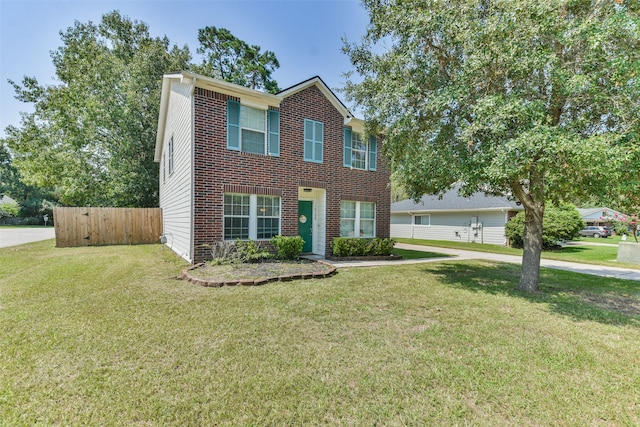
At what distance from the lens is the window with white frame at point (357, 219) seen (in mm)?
11781

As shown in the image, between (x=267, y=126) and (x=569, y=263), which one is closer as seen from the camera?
(x=267, y=126)

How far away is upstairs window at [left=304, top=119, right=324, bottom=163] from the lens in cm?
1068

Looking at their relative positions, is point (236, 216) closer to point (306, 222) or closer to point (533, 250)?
point (306, 222)

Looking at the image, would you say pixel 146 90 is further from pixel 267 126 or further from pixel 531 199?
pixel 531 199

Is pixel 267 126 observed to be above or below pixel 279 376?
above

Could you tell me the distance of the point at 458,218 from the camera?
20578mm

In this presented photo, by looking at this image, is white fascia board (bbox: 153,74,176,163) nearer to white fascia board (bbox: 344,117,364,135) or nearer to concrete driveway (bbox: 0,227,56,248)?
white fascia board (bbox: 344,117,364,135)

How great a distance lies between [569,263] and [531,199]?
7.11 m

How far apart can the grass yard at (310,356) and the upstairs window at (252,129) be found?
4.87 meters

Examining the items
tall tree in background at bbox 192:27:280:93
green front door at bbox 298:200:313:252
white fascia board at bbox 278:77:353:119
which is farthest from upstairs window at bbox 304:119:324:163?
tall tree in background at bbox 192:27:280:93

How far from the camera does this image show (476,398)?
275 cm

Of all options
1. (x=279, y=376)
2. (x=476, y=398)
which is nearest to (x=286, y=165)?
(x=279, y=376)

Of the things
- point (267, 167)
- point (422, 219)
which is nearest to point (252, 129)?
point (267, 167)

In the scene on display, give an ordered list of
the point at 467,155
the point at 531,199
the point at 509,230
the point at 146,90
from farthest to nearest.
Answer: the point at 146,90 < the point at 509,230 < the point at 531,199 < the point at 467,155
